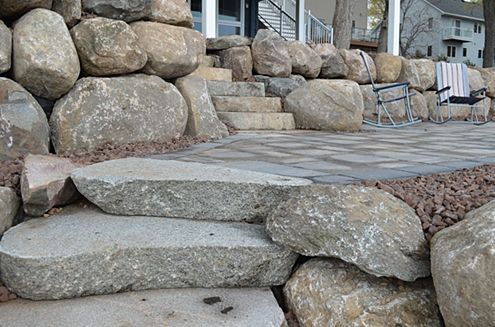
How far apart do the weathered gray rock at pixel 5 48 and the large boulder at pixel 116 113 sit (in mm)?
367

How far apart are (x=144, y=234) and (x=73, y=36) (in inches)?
68.4

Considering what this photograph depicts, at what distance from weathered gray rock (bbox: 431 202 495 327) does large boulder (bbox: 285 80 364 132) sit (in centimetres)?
337

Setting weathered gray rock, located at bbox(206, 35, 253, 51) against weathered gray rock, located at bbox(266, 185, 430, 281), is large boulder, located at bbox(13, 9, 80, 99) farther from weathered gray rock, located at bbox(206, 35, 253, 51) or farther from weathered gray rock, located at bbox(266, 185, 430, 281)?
weathered gray rock, located at bbox(206, 35, 253, 51)

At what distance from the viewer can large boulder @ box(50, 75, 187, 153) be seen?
2.73 m

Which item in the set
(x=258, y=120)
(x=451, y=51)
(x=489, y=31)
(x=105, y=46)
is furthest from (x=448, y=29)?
(x=105, y=46)

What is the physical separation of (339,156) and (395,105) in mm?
4312

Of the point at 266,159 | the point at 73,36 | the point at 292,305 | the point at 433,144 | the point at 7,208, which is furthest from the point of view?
the point at 433,144

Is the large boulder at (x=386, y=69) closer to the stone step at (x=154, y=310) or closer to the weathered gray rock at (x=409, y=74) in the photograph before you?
the weathered gray rock at (x=409, y=74)

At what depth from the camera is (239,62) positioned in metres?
5.38

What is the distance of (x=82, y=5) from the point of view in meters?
3.07

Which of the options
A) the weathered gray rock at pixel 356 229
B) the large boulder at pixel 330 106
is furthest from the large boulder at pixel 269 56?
Answer: the weathered gray rock at pixel 356 229

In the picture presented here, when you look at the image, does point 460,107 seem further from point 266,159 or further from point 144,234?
point 144,234

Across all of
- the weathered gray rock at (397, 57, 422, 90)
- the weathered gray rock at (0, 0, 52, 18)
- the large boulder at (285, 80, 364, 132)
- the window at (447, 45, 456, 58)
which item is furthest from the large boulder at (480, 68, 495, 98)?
the window at (447, 45, 456, 58)

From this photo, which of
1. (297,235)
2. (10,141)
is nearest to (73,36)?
(10,141)
